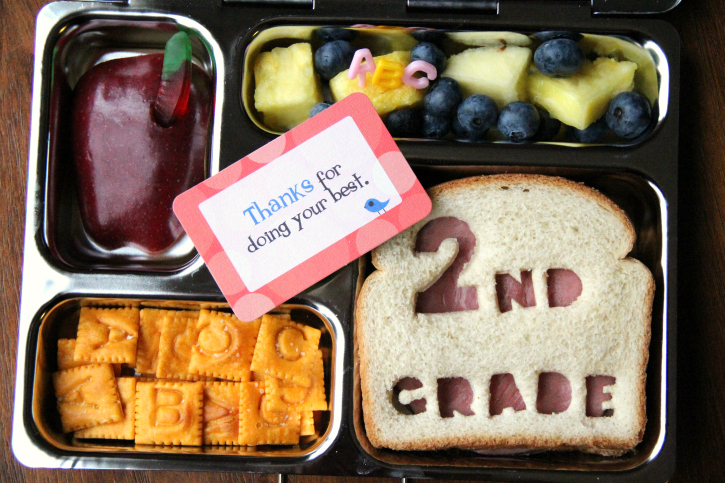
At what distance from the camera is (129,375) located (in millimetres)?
1280

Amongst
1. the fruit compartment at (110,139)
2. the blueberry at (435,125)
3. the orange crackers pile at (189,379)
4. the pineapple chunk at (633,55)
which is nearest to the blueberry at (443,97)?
the blueberry at (435,125)

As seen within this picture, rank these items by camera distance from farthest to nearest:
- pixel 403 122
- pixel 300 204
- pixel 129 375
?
1. pixel 129 375
2. pixel 403 122
3. pixel 300 204

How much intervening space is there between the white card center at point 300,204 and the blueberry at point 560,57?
447 mm

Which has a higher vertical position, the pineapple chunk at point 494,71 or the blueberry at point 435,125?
the pineapple chunk at point 494,71

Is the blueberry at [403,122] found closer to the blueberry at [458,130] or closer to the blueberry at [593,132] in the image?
the blueberry at [458,130]

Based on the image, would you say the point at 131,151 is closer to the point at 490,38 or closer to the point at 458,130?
the point at 458,130

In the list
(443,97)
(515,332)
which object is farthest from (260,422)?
(443,97)

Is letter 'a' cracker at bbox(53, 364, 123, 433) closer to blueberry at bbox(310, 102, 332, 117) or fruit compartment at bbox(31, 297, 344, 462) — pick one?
fruit compartment at bbox(31, 297, 344, 462)

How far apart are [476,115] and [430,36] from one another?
241 mm

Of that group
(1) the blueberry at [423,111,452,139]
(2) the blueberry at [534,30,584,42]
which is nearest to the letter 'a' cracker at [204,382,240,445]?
(1) the blueberry at [423,111,452,139]

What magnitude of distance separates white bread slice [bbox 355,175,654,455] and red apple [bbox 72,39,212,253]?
21.1 inches

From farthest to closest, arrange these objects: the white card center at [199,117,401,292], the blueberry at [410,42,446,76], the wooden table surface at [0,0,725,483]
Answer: the wooden table surface at [0,0,725,483]
the blueberry at [410,42,446,76]
the white card center at [199,117,401,292]

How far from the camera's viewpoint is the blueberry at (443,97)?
3.75 feet

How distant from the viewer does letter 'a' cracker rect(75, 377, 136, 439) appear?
1200 millimetres
